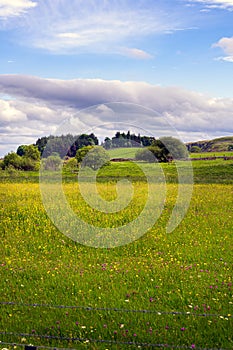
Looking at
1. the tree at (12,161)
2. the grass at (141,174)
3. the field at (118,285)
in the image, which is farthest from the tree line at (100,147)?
the tree at (12,161)

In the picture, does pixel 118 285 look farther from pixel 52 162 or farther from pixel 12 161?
pixel 12 161

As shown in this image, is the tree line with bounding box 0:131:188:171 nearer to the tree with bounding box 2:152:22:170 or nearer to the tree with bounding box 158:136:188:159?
the tree with bounding box 158:136:188:159

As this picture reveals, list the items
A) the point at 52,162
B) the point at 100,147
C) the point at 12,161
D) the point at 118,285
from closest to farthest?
the point at 118,285, the point at 100,147, the point at 52,162, the point at 12,161

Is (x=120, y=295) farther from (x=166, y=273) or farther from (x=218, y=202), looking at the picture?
(x=218, y=202)

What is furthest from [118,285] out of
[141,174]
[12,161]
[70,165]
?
[12,161]

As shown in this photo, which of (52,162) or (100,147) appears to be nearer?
(100,147)

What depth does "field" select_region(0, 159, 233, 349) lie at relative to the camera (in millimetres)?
9445

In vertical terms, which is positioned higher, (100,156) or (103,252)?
(100,156)

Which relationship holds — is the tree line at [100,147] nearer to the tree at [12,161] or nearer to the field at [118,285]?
the field at [118,285]

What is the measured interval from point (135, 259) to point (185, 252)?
1.84m

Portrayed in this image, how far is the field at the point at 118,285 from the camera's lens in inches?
372

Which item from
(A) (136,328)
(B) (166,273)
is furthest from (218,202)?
(A) (136,328)

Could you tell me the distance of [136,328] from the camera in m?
9.59

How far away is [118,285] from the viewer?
1245cm
